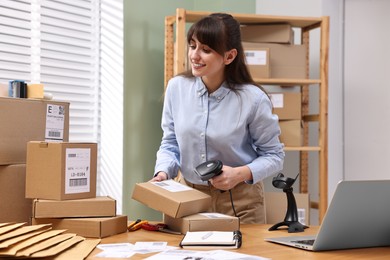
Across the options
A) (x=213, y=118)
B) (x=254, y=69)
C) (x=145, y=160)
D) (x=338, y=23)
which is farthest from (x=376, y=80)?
(x=213, y=118)

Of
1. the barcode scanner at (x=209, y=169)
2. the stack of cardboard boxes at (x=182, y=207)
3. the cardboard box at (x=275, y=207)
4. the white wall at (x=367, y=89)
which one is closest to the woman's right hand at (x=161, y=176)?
the stack of cardboard boxes at (x=182, y=207)

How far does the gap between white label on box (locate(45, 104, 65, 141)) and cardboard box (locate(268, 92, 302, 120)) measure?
1515 millimetres

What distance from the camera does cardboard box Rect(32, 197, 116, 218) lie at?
1.74m

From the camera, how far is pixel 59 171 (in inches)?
69.9

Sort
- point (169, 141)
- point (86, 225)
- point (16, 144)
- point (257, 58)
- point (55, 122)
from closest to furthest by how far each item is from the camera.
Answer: point (86, 225) → point (16, 144) → point (55, 122) → point (169, 141) → point (257, 58)

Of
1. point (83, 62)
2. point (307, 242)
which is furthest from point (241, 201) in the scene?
point (83, 62)

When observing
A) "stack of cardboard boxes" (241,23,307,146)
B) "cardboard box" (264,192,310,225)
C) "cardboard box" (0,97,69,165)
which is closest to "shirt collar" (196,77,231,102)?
"cardboard box" (0,97,69,165)

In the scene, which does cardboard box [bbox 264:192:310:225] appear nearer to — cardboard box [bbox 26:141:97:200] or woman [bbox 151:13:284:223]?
woman [bbox 151:13:284:223]

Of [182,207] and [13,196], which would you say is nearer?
[182,207]

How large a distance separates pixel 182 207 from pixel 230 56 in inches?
27.5

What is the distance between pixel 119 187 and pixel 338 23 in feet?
5.70

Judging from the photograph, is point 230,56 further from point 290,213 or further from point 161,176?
point 290,213

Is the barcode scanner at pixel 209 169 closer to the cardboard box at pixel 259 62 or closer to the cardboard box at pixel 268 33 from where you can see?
the cardboard box at pixel 259 62

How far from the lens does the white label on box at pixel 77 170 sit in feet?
5.89
